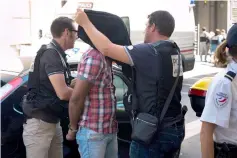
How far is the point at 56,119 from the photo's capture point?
11.2 feet

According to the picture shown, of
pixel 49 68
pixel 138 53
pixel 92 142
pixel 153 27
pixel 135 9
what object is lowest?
pixel 92 142

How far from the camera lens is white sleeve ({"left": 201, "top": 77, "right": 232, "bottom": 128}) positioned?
2.33 metres

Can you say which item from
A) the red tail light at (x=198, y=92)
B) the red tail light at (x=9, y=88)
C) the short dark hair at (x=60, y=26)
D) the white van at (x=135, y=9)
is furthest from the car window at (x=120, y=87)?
the white van at (x=135, y=9)

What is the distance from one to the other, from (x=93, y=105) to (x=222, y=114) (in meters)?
0.90

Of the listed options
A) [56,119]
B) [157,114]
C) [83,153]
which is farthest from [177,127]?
[56,119]

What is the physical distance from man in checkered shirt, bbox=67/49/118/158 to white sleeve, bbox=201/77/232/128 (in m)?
0.77

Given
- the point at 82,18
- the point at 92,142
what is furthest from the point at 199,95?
the point at 82,18

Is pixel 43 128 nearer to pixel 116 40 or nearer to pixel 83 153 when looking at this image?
pixel 83 153

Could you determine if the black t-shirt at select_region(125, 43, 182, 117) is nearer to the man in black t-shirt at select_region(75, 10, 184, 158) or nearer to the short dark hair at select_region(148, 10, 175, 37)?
the man in black t-shirt at select_region(75, 10, 184, 158)

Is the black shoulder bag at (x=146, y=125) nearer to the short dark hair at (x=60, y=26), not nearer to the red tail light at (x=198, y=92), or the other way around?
the red tail light at (x=198, y=92)

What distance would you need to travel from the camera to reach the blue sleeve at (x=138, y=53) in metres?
2.50

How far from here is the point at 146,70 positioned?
2.54 meters

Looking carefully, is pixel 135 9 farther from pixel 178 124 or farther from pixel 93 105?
pixel 178 124

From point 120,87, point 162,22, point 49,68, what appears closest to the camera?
point 162,22
